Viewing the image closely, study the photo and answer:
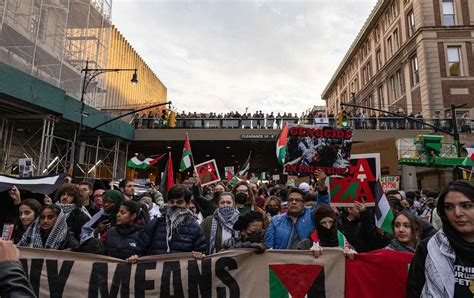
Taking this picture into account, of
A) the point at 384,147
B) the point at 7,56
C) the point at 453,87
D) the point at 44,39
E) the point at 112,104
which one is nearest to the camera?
the point at 384,147

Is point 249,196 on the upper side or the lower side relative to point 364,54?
lower

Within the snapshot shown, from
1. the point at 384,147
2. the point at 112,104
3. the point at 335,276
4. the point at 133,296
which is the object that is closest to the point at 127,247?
the point at 133,296

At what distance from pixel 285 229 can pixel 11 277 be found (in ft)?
11.1

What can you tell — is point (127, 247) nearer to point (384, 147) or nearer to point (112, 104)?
point (384, 147)

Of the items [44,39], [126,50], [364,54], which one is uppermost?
[364,54]

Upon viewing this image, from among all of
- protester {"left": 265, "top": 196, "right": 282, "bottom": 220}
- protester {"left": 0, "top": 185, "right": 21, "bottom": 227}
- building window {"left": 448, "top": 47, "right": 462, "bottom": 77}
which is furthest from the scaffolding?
building window {"left": 448, "top": 47, "right": 462, "bottom": 77}

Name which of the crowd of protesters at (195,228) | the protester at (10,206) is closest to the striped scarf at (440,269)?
the crowd of protesters at (195,228)

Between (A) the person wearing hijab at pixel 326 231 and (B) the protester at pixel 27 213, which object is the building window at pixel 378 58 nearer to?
(A) the person wearing hijab at pixel 326 231

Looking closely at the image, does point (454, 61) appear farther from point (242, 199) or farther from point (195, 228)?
point (195, 228)

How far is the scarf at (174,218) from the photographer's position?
4000mm

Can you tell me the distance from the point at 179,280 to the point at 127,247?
0.75m

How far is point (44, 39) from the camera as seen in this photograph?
793 inches

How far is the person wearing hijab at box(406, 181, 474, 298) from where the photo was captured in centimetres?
223

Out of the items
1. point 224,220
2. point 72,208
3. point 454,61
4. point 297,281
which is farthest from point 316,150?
point 454,61
